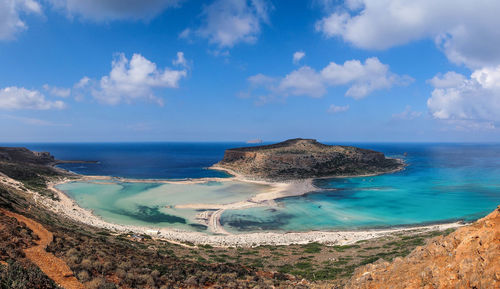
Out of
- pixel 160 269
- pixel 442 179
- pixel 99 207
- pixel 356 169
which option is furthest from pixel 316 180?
pixel 160 269

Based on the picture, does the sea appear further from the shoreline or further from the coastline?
the coastline

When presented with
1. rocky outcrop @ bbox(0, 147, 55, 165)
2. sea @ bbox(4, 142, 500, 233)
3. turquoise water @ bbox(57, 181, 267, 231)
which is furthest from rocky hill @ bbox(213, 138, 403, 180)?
rocky outcrop @ bbox(0, 147, 55, 165)

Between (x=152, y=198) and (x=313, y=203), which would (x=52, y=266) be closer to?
(x=152, y=198)

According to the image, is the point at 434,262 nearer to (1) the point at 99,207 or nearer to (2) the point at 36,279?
(2) the point at 36,279

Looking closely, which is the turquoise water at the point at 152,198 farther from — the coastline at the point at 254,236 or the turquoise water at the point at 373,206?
the turquoise water at the point at 373,206

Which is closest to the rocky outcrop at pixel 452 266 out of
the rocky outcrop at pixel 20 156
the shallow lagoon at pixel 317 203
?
the shallow lagoon at pixel 317 203

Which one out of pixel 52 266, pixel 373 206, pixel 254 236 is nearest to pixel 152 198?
pixel 254 236
